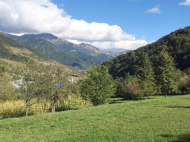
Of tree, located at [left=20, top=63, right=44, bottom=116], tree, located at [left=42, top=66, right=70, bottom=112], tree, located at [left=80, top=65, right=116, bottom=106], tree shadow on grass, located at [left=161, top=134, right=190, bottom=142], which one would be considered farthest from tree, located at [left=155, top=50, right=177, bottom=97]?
tree shadow on grass, located at [left=161, top=134, right=190, bottom=142]

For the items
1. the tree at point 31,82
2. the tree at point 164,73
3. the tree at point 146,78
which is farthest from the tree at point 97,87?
the tree at point 164,73

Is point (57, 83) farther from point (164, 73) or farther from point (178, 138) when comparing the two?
point (164, 73)

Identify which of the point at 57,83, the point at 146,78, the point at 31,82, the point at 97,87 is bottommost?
the point at 97,87

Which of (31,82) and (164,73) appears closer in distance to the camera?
(31,82)

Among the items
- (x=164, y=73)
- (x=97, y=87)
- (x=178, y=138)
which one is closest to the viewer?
(x=178, y=138)

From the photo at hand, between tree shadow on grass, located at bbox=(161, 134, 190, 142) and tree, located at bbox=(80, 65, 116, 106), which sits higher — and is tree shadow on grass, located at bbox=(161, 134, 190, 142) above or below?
below

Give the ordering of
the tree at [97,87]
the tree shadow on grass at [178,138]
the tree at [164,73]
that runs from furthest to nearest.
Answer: the tree at [164,73], the tree at [97,87], the tree shadow on grass at [178,138]

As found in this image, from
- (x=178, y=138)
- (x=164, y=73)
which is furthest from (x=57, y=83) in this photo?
(x=164, y=73)

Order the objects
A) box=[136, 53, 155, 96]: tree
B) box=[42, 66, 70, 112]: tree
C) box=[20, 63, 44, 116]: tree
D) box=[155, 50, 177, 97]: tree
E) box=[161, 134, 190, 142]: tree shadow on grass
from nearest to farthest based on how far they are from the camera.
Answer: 1. box=[161, 134, 190, 142]: tree shadow on grass
2. box=[20, 63, 44, 116]: tree
3. box=[42, 66, 70, 112]: tree
4. box=[155, 50, 177, 97]: tree
5. box=[136, 53, 155, 96]: tree

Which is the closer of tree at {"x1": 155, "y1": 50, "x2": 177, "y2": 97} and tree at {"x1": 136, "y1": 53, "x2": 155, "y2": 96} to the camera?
tree at {"x1": 155, "y1": 50, "x2": 177, "y2": 97}

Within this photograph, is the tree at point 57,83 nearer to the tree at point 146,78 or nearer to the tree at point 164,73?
the tree at point 146,78

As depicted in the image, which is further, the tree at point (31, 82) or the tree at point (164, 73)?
the tree at point (164, 73)

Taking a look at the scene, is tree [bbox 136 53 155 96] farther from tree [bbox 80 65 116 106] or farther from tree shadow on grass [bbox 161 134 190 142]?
tree shadow on grass [bbox 161 134 190 142]

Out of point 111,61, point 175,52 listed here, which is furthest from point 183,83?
point 111,61
